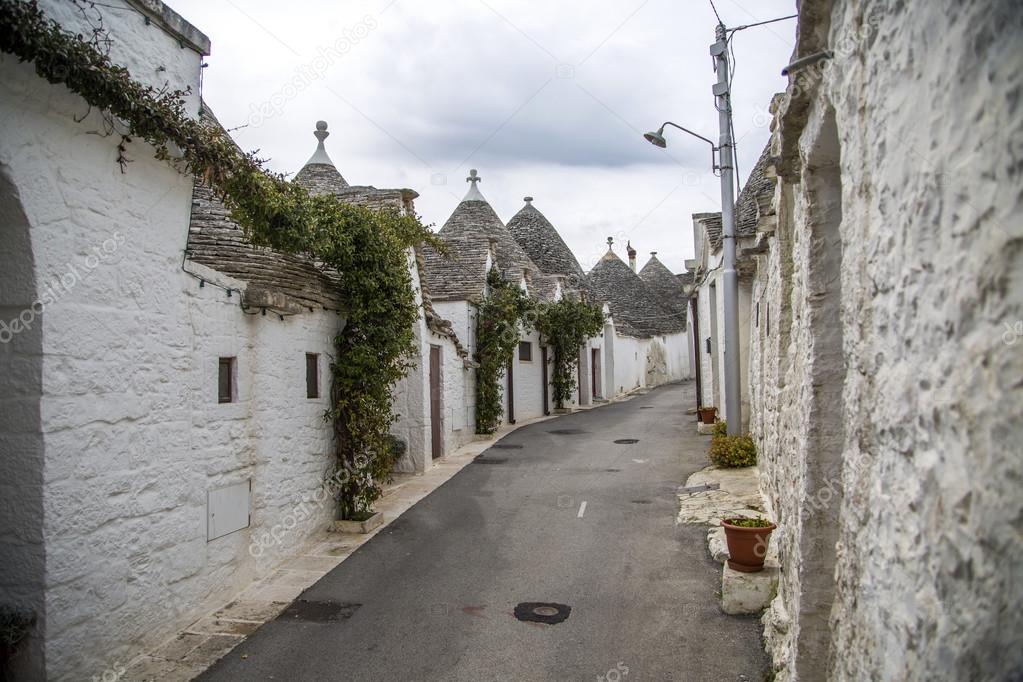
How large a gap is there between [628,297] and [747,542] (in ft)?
94.6

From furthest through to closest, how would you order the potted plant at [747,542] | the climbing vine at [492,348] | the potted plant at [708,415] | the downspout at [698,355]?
the downspout at [698,355], the climbing vine at [492,348], the potted plant at [708,415], the potted plant at [747,542]

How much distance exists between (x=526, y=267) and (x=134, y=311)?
52.5 feet

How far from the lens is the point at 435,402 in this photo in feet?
45.4

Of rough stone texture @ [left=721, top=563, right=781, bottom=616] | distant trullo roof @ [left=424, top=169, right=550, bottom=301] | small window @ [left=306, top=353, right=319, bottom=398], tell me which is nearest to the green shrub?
rough stone texture @ [left=721, top=563, right=781, bottom=616]

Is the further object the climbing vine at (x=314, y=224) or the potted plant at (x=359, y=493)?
the potted plant at (x=359, y=493)

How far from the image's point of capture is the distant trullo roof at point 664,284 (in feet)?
130

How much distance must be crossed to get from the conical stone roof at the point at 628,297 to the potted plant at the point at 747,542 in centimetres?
2550

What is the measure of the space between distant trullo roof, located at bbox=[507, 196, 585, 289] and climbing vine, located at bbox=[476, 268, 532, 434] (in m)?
9.53

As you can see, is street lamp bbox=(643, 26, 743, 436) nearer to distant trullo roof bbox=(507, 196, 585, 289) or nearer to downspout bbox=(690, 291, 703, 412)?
downspout bbox=(690, 291, 703, 412)

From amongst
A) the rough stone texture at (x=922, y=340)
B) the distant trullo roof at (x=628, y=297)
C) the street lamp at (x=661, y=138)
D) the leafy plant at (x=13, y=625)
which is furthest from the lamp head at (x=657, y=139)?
the distant trullo roof at (x=628, y=297)

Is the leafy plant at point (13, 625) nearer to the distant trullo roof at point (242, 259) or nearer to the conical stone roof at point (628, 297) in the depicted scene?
the distant trullo roof at point (242, 259)

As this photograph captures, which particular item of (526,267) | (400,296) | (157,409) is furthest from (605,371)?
(157,409)

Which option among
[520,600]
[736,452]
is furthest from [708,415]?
[520,600]

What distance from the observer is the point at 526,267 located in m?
20.8
